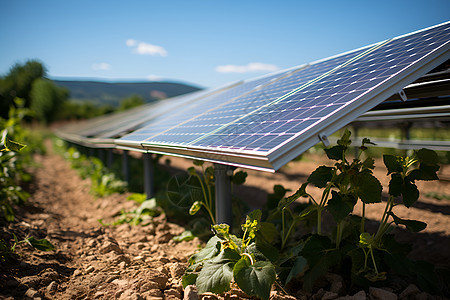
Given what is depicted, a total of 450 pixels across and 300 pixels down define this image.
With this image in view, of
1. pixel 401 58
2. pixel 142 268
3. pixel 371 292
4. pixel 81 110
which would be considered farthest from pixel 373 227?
pixel 81 110

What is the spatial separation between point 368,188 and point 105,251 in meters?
2.94

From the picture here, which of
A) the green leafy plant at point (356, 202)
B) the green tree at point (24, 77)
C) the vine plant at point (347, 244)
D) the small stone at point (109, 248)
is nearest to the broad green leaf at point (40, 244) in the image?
the small stone at point (109, 248)

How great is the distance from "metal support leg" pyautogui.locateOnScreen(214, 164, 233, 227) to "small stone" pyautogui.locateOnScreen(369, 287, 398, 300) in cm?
154

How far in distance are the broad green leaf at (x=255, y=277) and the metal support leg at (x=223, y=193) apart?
40.4 inches

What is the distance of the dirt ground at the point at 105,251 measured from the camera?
2.74 m

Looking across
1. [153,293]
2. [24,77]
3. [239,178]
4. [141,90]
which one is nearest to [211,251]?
[153,293]

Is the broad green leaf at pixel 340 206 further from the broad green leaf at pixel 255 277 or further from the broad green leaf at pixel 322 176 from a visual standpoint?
the broad green leaf at pixel 255 277

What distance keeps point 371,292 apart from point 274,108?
2048mm

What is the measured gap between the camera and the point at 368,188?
9.41 ft

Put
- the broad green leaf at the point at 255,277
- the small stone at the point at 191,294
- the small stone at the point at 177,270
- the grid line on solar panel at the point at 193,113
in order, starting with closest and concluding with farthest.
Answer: the broad green leaf at the point at 255,277 < the small stone at the point at 191,294 < the small stone at the point at 177,270 < the grid line on solar panel at the point at 193,113

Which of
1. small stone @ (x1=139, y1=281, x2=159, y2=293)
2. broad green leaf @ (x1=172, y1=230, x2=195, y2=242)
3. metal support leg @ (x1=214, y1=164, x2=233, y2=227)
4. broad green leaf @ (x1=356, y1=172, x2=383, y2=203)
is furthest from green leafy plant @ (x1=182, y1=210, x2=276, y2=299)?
broad green leaf @ (x1=172, y1=230, x2=195, y2=242)

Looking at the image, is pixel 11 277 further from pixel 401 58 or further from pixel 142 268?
pixel 401 58

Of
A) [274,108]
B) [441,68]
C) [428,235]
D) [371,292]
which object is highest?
[441,68]

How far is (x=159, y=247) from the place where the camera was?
401cm
